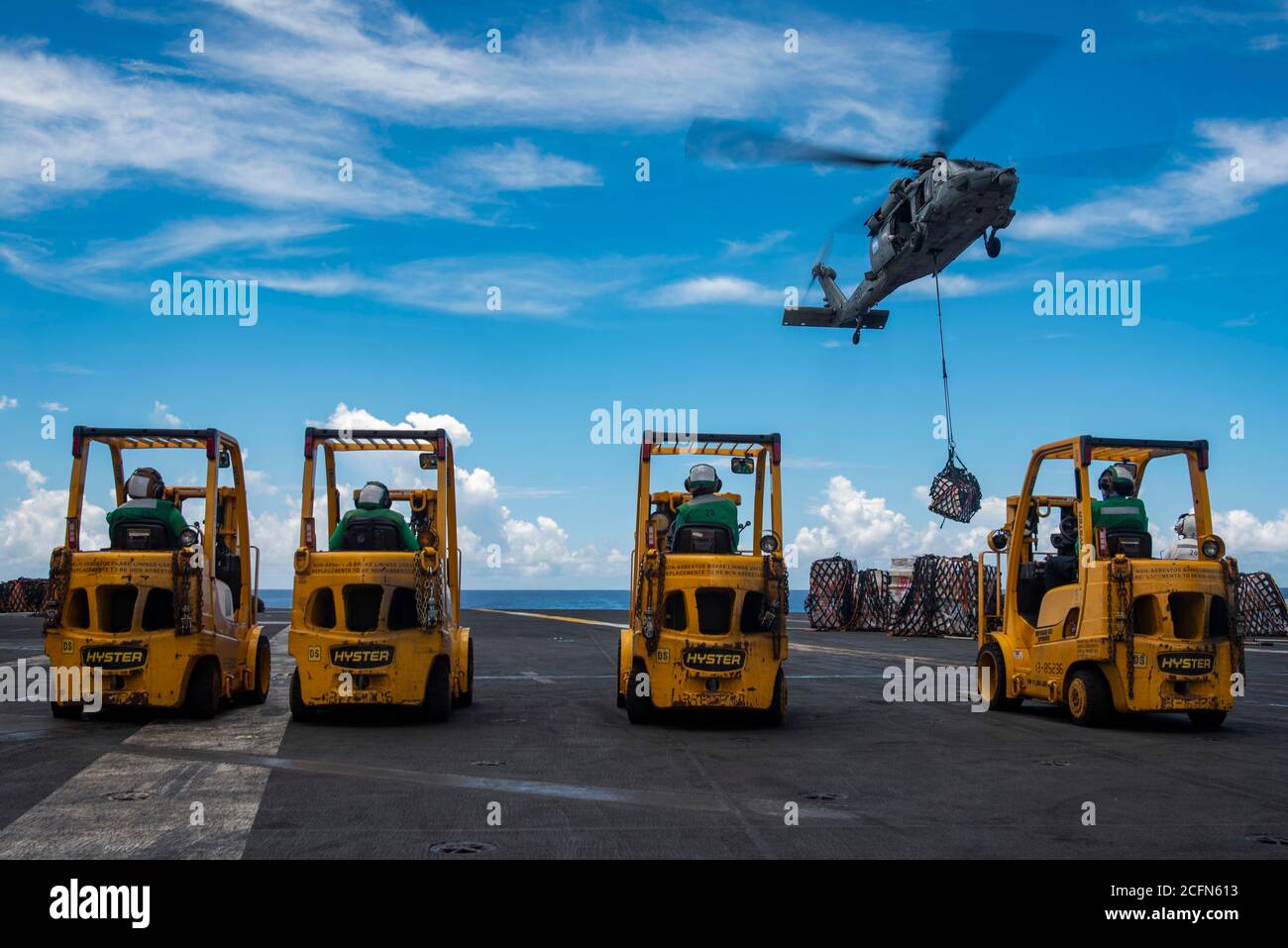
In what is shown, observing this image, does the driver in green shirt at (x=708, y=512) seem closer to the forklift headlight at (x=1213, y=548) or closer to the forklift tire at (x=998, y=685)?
the forklift tire at (x=998, y=685)

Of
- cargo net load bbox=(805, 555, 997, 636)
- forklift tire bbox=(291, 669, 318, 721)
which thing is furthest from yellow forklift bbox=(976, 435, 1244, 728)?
cargo net load bbox=(805, 555, 997, 636)

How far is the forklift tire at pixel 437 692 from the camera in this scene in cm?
1181

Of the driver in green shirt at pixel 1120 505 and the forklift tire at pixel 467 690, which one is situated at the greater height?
the driver in green shirt at pixel 1120 505

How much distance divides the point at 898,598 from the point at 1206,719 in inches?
998

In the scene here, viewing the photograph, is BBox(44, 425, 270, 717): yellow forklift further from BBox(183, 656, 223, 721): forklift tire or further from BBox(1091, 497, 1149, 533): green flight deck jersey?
BBox(1091, 497, 1149, 533): green flight deck jersey

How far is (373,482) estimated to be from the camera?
12.5m

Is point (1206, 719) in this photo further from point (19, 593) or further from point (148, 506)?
point (19, 593)

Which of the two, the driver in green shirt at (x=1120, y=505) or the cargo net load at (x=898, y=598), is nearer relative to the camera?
the driver in green shirt at (x=1120, y=505)

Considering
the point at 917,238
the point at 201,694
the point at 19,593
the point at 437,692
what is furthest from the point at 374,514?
the point at 19,593

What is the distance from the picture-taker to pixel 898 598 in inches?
1478

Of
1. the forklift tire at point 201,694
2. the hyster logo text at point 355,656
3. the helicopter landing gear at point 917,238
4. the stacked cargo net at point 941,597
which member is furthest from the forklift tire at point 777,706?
the stacked cargo net at point 941,597

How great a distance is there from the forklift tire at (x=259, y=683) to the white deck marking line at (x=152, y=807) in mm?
2606
